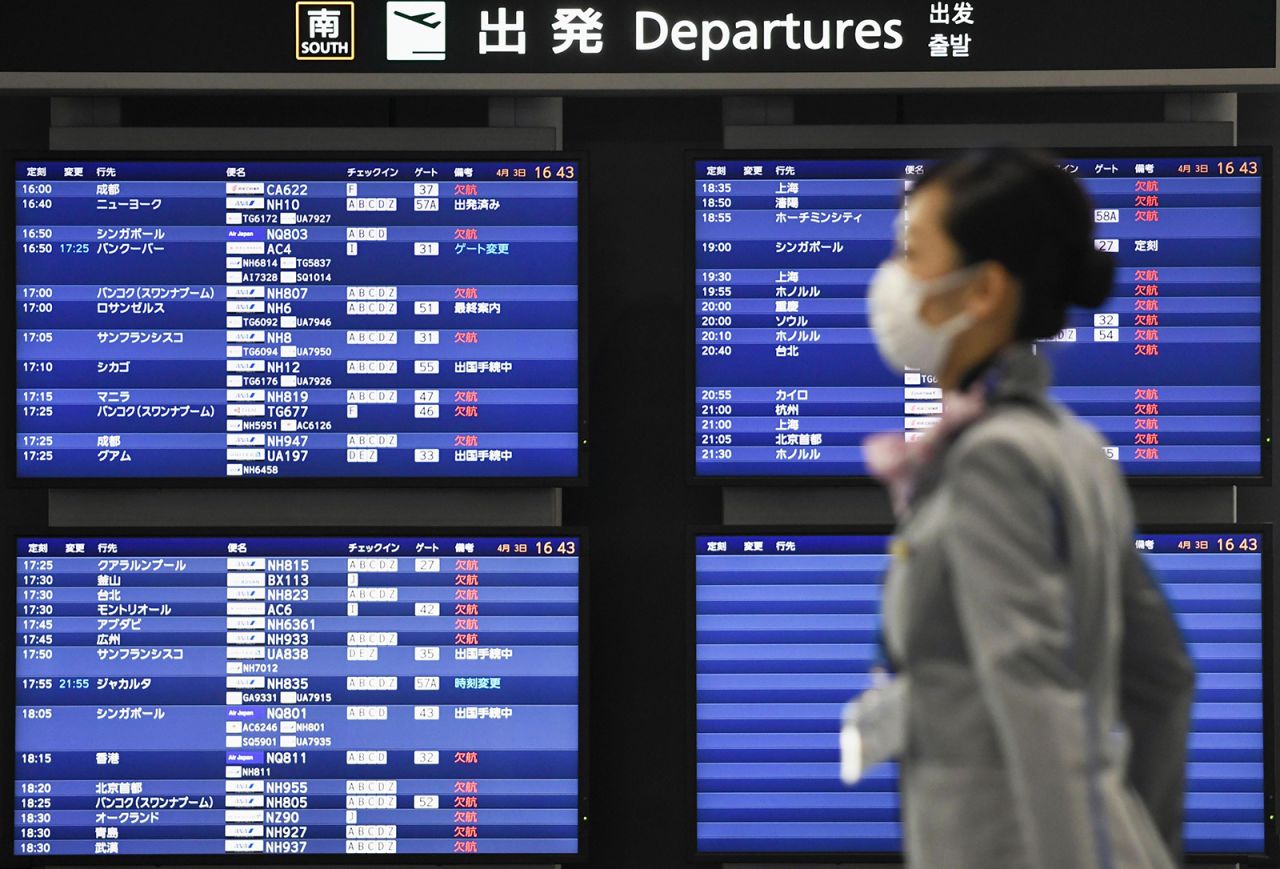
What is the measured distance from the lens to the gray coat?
1363 millimetres

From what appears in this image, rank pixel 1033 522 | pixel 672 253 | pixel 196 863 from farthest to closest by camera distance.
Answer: pixel 672 253 < pixel 196 863 < pixel 1033 522

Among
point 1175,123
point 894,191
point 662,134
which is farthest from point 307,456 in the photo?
point 1175,123

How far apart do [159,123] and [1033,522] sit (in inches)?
102

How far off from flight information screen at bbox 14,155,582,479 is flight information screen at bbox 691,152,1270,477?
12.6 inches

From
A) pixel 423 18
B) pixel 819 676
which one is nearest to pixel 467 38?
pixel 423 18

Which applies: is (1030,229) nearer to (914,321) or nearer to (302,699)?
(914,321)

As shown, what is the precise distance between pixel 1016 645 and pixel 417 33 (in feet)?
7.55

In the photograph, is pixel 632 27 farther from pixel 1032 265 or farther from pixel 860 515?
pixel 1032 265

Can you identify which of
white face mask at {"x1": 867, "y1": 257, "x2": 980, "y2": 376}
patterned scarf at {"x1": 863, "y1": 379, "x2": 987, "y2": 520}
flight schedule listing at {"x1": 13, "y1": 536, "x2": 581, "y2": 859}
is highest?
white face mask at {"x1": 867, "y1": 257, "x2": 980, "y2": 376}

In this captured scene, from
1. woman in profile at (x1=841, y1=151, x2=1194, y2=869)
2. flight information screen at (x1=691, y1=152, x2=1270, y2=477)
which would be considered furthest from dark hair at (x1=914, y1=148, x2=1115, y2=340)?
flight information screen at (x1=691, y1=152, x2=1270, y2=477)

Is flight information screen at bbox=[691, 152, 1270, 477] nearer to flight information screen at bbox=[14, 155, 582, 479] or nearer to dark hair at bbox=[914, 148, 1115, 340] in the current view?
flight information screen at bbox=[14, 155, 582, 479]

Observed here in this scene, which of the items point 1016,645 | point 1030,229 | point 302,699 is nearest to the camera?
point 1016,645

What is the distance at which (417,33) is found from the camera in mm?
3244

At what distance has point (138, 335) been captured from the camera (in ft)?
10.6
